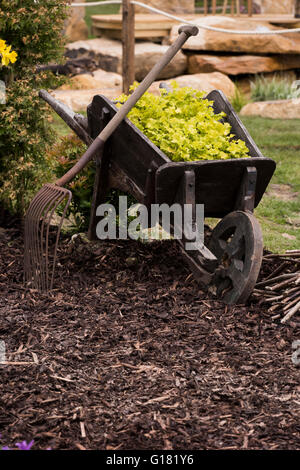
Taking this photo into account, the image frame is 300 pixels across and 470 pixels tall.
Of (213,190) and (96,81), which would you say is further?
(96,81)

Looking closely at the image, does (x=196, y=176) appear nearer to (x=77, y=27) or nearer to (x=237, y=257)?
(x=237, y=257)

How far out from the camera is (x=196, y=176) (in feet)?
12.1

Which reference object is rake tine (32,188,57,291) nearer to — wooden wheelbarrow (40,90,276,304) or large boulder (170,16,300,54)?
wooden wheelbarrow (40,90,276,304)

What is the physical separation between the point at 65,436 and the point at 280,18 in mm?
11827

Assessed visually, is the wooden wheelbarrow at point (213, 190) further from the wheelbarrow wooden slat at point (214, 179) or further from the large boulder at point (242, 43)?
the large boulder at point (242, 43)

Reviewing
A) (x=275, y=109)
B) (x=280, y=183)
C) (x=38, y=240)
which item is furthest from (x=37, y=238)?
(x=275, y=109)

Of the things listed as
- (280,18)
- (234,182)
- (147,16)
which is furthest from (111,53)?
(234,182)

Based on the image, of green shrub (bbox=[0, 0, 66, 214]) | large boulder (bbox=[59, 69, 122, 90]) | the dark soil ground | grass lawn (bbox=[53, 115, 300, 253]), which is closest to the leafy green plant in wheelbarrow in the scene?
the dark soil ground

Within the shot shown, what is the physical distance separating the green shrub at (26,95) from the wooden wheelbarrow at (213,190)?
82 cm

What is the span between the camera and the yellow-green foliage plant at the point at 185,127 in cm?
382

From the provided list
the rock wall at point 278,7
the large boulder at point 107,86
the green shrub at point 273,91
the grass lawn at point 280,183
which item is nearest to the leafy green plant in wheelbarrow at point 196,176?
the grass lawn at point 280,183

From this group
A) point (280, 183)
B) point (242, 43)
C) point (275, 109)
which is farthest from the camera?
point (242, 43)

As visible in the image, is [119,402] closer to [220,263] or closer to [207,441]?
[207,441]

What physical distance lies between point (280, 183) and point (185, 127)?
9.63 ft
